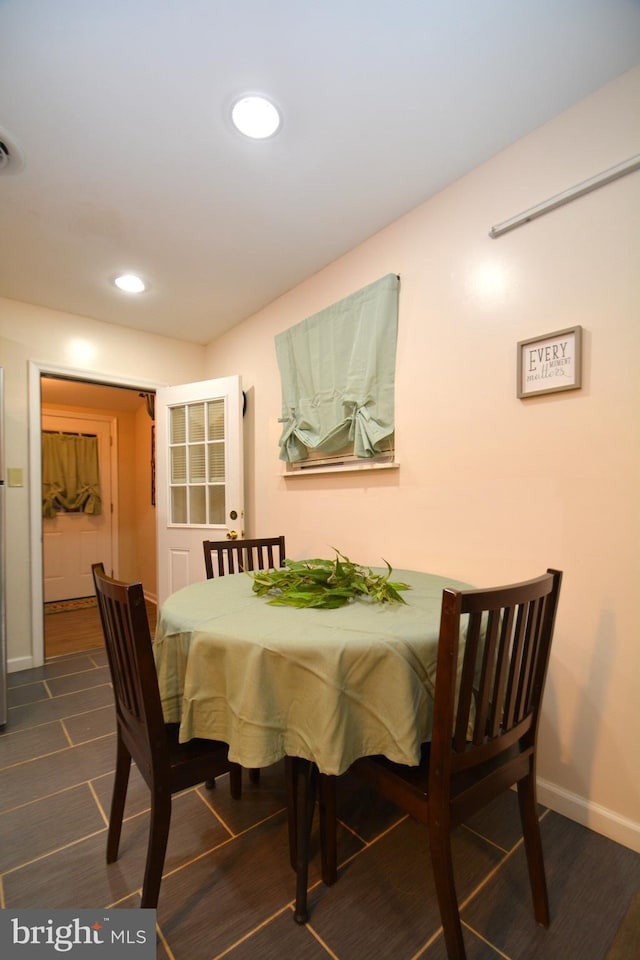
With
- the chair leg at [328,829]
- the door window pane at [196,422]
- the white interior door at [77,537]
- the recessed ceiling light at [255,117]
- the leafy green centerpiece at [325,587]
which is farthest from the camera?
the white interior door at [77,537]

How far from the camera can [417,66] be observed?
1360 mm

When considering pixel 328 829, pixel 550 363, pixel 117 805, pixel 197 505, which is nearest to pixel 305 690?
pixel 328 829

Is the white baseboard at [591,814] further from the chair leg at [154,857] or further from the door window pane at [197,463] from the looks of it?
the door window pane at [197,463]

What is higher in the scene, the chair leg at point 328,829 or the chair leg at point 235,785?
the chair leg at point 328,829

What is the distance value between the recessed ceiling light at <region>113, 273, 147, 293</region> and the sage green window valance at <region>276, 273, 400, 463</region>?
0.94 meters

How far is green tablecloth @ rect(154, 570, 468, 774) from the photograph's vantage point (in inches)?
39.6

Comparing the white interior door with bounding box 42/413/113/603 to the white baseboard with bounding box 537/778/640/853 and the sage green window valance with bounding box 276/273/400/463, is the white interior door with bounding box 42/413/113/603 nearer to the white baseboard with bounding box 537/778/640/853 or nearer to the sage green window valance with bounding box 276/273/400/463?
the sage green window valance with bounding box 276/273/400/463

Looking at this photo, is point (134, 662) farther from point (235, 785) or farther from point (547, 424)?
point (547, 424)

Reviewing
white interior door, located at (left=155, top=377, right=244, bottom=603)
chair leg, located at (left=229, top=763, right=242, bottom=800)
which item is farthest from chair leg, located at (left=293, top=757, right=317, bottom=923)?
white interior door, located at (left=155, top=377, right=244, bottom=603)

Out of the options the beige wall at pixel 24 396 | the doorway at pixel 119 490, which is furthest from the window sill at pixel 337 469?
the doorway at pixel 119 490

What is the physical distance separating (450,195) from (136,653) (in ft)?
7.20

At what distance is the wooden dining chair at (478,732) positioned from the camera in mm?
Answer: 886

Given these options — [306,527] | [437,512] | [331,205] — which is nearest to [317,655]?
[437,512]

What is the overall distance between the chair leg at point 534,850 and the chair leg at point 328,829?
0.52 meters
